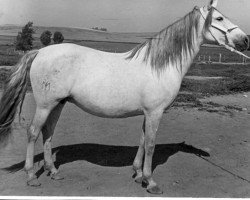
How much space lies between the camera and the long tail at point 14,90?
3959 millimetres

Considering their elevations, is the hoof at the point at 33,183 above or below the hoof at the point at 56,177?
above

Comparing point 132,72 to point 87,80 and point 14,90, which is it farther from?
point 14,90

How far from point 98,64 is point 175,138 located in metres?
2.94

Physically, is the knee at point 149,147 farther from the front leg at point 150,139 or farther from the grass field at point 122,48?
the grass field at point 122,48

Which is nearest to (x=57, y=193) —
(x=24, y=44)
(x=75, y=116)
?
(x=24, y=44)

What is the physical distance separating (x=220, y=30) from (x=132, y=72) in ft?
3.92

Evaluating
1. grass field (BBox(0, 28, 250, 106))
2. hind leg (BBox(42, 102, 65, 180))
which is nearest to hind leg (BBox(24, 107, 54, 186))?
hind leg (BBox(42, 102, 65, 180))

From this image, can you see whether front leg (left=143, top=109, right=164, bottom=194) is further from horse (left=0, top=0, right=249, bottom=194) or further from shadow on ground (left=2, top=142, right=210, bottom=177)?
shadow on ground (left=2, top=142, right=210, bottom=177)

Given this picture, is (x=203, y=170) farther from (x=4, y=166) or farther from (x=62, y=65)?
(x=4, y=166)

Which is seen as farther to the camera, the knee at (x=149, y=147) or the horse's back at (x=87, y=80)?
the knee at (x=149, y=147)

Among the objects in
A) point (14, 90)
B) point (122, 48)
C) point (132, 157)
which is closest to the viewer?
point (14, 90)

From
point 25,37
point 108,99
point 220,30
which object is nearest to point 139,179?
point 108,99

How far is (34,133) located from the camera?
153 inches

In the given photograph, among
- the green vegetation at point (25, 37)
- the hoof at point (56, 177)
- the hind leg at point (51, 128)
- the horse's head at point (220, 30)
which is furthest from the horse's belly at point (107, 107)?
the green vegetation at point (25, 37)
